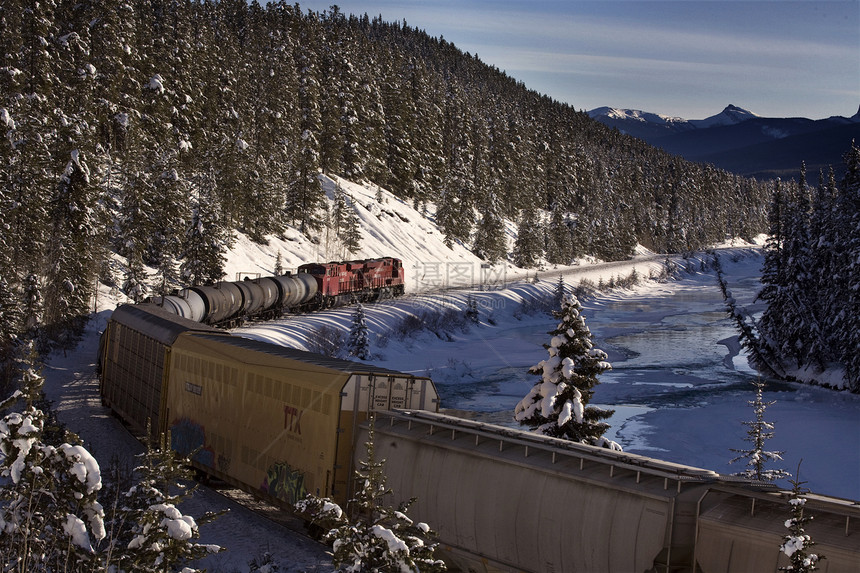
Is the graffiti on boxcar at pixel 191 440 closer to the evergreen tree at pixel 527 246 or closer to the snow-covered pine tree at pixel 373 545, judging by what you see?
the snow-covered pine tree at pixel 373 545

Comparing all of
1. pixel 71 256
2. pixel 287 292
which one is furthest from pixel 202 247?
pixel 71 256

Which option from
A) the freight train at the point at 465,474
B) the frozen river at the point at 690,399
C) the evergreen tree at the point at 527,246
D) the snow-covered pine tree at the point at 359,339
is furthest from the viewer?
the evergreen tree at the point at 527,246

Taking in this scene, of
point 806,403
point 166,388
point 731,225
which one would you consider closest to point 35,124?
point 166,388

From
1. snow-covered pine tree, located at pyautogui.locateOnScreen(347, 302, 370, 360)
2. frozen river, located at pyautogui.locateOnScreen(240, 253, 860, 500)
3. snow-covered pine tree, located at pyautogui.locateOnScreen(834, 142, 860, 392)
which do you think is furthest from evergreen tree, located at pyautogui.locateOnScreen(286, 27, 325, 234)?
snow-covered pine tree, located at pyautogui.locateOnScreen(834, 142, 860, 392)

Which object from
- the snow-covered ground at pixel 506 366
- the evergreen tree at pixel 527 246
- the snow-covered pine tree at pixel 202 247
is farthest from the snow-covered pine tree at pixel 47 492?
the evergreen tree at pixel 527 246

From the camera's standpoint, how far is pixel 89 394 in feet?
103

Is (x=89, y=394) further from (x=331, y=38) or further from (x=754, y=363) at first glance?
(x=331, y=38)

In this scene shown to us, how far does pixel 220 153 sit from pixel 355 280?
18387mm

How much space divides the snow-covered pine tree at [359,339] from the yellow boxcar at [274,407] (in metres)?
22.2

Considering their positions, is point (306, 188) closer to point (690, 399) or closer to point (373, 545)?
point (690, 399)

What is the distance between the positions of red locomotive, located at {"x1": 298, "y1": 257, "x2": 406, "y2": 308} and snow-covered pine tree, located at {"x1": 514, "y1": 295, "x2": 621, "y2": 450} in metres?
34.6

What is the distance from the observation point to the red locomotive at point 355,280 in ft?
181

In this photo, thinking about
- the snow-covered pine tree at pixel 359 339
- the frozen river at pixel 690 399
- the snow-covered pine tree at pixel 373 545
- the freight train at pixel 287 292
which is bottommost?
the frozen river at pixel 690 399

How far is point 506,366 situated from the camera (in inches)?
1928
